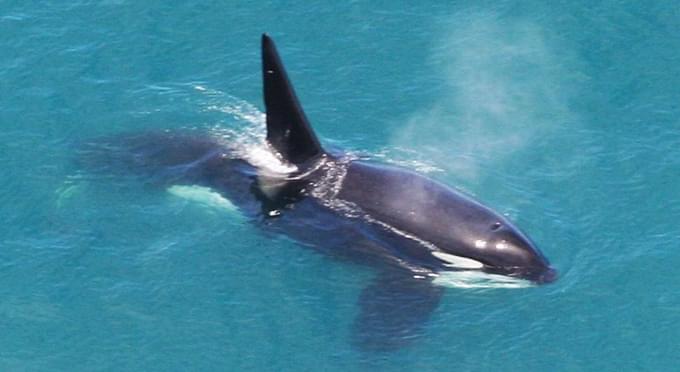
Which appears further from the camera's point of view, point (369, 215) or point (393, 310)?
point (369, 215)

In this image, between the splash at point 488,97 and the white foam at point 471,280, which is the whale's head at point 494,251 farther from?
the splash at point 488,97

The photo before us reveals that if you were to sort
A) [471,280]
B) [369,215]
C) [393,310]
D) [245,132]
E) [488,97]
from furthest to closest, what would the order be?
1. [488,97]
2. [245,132]
3. [369,215]
4. [471,280]
5. [393,310]

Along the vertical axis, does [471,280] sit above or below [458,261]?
below

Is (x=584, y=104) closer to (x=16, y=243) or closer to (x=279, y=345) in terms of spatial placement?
(x=279, y=345)

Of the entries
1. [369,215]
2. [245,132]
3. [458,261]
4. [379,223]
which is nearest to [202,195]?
[245,132]

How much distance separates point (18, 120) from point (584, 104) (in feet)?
69.0

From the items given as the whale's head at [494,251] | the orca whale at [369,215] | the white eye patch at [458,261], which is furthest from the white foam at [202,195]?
the whale's head at [494,251]

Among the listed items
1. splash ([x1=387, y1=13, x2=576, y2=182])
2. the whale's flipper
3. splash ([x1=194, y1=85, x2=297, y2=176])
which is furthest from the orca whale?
splash ([x1=387, y1=13, x2=576, y2=182])

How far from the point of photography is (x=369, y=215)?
40.2 m

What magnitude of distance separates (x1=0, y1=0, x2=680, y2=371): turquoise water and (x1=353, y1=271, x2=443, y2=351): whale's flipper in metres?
0.40

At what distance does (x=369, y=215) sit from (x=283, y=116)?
4352mm

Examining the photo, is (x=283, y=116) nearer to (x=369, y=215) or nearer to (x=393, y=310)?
(x=369, y=215)

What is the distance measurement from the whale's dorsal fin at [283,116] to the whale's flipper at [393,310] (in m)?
5.44

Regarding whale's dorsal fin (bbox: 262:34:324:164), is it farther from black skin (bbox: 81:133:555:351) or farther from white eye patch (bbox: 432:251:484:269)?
white eye patch (bbox: 432:251:484:269)
